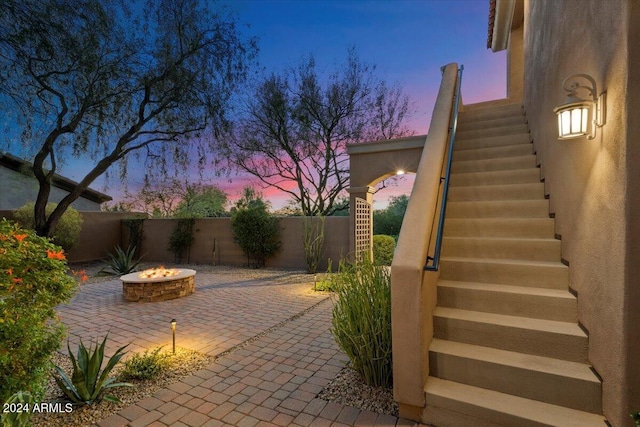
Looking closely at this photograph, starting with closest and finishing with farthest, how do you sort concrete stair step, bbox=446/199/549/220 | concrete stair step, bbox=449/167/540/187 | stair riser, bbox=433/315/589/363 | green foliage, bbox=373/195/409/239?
stair riser, bbox=433/315/589/363 < concrete stair step, bbox=446/199/549/220 < concrete stair step, bbox=449/167/540/187 < green foliage, bbox=373/195/409/239

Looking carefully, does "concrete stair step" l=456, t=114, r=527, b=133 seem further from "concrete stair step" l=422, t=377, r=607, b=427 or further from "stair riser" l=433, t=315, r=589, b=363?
"concrete stair step" l=422, t=377, r=607, b=427

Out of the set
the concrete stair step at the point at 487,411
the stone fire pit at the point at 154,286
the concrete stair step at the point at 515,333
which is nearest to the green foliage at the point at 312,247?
the stone fire pit at the point at 154,286

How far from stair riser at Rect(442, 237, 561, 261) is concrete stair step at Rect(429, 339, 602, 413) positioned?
1004 millimetres

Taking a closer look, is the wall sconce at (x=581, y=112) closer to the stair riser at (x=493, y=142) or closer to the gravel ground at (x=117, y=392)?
the stair riser at (x=493, y=142)

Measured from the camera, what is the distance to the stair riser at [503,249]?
9.20ft

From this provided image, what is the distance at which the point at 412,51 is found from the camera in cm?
1009

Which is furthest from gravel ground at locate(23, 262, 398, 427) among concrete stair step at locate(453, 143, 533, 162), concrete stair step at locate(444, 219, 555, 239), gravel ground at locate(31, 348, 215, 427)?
concrete stair step at locate(453, 143, 533, 162)

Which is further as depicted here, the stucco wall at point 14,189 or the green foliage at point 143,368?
the stucco wall at point 14,189

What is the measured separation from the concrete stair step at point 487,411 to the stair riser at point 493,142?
353 centimetres

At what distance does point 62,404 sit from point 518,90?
9.50 meters

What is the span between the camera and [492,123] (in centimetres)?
509

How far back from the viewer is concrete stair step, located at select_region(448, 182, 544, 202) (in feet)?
11.4

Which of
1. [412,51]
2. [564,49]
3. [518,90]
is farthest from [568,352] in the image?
[412,51]

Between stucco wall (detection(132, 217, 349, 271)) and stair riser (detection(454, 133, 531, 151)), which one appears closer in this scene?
stair riser (detection(454, 133, 531, 151))
